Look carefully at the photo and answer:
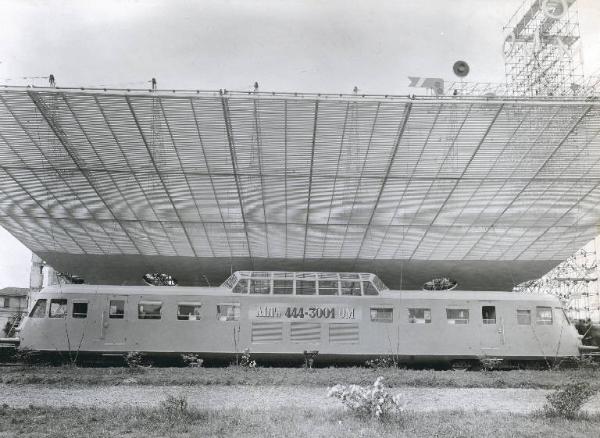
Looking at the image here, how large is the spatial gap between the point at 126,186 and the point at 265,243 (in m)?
9.46

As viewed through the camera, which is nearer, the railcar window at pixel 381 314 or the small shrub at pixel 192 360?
the small shrub at pixel 192 360

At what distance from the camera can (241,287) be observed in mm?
20172

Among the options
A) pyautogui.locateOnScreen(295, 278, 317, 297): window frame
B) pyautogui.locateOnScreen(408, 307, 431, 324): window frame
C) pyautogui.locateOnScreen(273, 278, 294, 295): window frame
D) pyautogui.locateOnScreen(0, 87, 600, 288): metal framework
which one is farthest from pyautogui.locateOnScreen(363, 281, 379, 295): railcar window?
pyautogui.locateOnScreen(0, 87, 600, 288): metal framework

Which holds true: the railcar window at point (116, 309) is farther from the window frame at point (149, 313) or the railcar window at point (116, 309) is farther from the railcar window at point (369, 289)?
the railcar window at point (369, 289)

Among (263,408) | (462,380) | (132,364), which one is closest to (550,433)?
(263,408)

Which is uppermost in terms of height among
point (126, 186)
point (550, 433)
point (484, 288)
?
point (126, 186)

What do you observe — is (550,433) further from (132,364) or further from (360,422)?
(132,364)

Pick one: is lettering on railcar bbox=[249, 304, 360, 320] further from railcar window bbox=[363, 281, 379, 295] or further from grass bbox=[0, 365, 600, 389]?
grass bbox=[0, 365, 600, 389]

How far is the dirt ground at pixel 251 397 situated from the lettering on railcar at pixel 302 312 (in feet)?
20.6

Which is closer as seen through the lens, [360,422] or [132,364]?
[360,422]

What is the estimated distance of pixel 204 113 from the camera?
22.9 metres

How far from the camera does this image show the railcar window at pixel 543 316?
20.7m

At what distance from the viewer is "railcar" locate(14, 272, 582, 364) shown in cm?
1959

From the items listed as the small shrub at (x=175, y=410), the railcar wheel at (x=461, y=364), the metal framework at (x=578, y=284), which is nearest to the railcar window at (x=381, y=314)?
the railcar wheel at (x=461, y=364)
